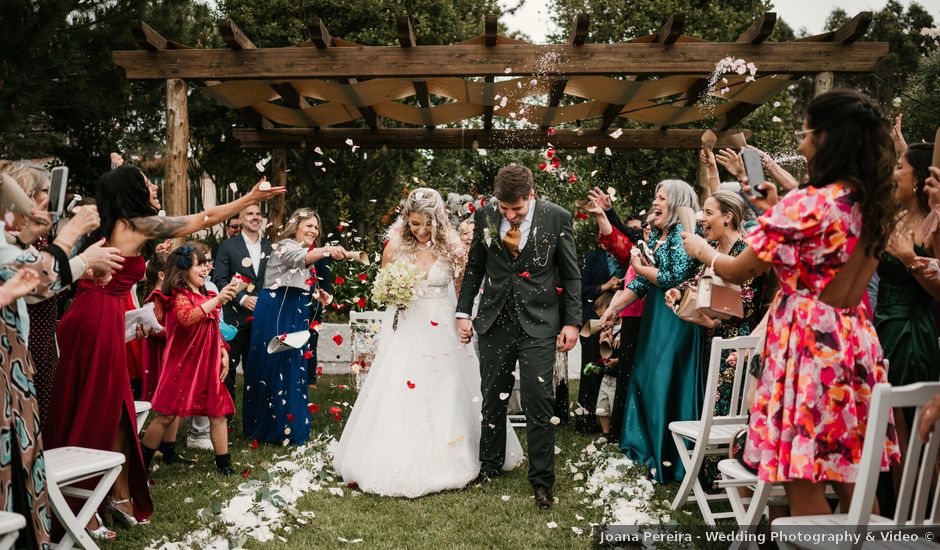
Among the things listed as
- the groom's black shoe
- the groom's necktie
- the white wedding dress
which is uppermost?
the groom's necktie

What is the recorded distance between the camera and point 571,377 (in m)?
10.4

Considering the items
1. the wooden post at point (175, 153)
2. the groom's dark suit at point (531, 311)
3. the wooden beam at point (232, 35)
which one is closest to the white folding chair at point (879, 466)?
the groom's dark suit at point (531, 311)

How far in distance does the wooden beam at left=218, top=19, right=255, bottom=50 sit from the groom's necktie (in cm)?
316

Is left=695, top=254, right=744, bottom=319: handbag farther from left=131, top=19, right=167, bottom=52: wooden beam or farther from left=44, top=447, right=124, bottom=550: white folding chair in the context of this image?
left=131, top=19, right=167, bottom=52: wooden beam

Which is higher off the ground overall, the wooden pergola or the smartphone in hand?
the wooden pergola

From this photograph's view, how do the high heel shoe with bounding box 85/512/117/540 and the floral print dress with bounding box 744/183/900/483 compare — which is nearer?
the floral print dress with bounding box 744/183/900/483

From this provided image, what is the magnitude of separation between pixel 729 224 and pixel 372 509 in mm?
2852

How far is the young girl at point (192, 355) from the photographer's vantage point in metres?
5.04

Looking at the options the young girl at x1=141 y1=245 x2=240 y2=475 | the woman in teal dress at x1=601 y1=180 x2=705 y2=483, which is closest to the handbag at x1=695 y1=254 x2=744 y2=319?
the woman in teal dress at x1=601 y1=180 x2=705 y2=483

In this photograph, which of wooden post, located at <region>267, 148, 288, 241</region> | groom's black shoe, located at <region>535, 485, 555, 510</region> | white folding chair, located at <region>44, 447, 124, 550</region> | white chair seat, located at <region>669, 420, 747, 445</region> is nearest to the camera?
Answer: white folding chair, located at <region>44, 447, 124, 550</region>

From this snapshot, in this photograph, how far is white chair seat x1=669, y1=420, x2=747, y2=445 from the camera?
165 inches

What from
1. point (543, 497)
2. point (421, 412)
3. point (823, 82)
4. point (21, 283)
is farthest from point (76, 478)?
point (823, 82)

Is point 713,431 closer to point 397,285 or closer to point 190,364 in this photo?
point 397,285

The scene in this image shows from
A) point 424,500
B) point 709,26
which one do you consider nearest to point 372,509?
point 424,500
